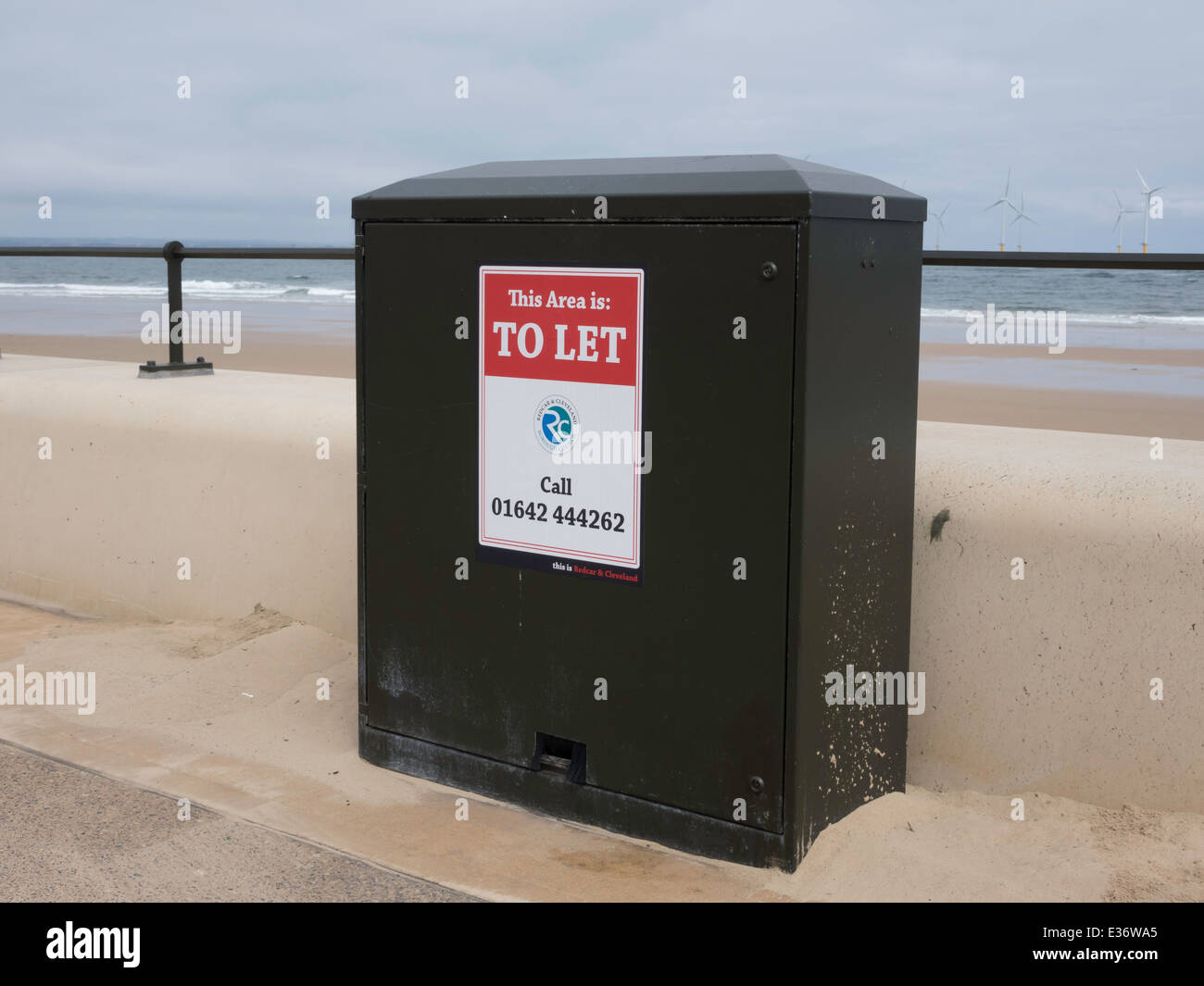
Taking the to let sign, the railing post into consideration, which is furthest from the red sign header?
the railing post

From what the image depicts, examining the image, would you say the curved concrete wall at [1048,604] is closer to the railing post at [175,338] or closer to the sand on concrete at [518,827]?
the sand on concrete at [518,827]

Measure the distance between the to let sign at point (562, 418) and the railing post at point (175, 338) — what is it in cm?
284

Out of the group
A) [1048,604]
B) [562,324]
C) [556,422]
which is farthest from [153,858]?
[1048,604]

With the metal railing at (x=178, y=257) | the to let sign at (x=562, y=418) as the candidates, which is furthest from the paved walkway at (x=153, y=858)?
the metal railing at (x=178, y=257)

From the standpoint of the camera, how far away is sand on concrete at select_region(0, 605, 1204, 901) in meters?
2.90

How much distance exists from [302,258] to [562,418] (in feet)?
7.23

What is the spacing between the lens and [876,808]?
128 inches

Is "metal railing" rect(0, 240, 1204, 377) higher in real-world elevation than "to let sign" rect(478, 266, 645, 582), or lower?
higher

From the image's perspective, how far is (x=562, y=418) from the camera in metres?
3.16

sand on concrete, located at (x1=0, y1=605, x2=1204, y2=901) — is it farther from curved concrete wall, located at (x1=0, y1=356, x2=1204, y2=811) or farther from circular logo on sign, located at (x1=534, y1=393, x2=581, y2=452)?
circular logo on sign, located at (x1=534, y1=393, x2=581, y2=452)

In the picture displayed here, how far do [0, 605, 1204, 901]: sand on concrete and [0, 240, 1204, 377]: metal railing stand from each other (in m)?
1.45

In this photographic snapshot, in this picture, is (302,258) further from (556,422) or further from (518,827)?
(518,827)
